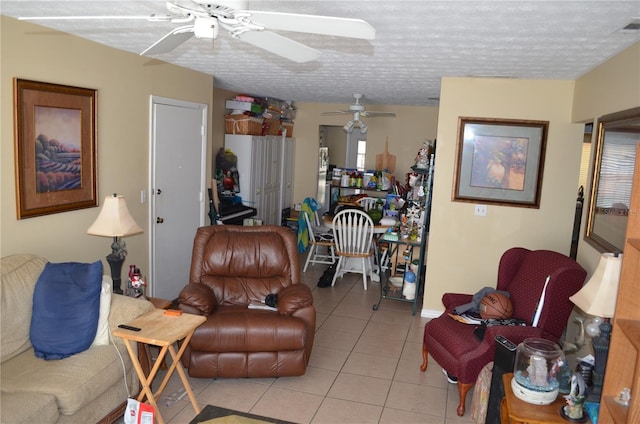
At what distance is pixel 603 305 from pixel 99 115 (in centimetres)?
359

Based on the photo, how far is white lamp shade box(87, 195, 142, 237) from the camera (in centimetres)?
364

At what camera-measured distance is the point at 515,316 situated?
386 centimetres

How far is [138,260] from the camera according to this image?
15.7 feet

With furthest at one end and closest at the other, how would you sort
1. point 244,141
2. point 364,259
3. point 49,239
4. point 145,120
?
point 244,141, point 364,259, point 145,120, point 49,239

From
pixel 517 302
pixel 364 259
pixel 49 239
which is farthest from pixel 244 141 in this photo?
pixel 517 302

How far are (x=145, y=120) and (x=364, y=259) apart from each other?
2.96m

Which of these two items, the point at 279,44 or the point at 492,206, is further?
the point at 492,206

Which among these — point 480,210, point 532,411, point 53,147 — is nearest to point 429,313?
point 480,210

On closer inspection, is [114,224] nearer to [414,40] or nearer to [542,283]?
[414,40]

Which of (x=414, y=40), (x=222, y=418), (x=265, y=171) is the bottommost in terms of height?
(x=222, y=418)

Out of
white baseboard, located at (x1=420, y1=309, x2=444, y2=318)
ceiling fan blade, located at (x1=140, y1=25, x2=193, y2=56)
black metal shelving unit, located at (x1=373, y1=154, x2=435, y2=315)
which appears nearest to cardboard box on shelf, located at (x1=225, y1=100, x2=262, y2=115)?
black metal shelving unit, located at (x1=373, y1=154, x2=435, y2=315)

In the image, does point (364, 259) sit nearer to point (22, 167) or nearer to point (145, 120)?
point (145, 120)

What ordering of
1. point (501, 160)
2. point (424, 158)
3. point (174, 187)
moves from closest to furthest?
point (501, 160) → point (174, 187) → point (424, 158)

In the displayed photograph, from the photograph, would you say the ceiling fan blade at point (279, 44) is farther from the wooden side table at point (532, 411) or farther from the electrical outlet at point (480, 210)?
the electrical outlet at point (480, 210)
